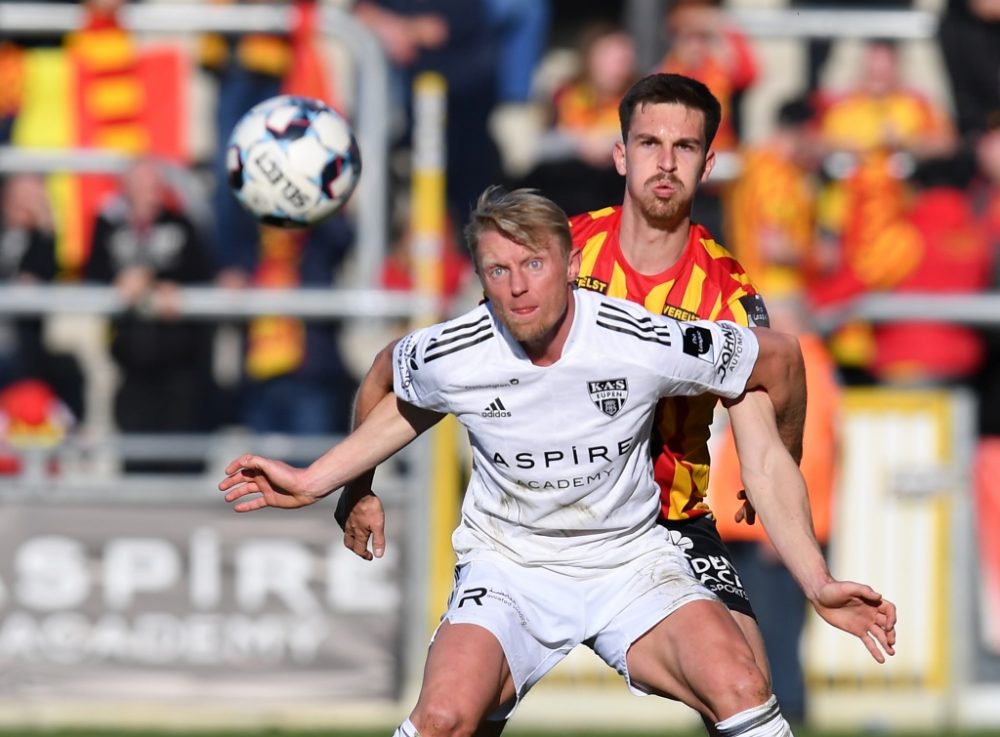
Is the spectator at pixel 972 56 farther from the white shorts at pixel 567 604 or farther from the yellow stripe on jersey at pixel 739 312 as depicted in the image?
the white shorts at pixel 567 604

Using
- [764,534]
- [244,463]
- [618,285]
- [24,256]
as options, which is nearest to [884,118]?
[764,534]

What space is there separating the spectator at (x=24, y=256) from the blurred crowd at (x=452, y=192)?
0.04ft

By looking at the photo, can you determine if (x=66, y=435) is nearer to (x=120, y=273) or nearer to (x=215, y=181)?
(x=120, y=273)

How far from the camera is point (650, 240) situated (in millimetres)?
6523

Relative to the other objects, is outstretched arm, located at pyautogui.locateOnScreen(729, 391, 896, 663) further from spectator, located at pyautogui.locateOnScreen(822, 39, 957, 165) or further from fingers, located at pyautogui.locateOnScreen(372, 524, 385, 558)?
spectator, located at pyautogui.locateOnScreen(822, 39, 957, 165)

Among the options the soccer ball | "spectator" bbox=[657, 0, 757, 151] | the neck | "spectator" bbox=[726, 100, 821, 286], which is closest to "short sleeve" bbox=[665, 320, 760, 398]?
the neck

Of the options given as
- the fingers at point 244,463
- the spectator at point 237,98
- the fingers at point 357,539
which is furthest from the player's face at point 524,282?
the spectator at point 237,98

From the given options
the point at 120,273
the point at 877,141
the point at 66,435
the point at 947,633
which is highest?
the point at 877,141

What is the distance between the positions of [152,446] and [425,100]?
245 centimetres

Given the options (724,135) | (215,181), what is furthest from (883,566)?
(215,181)

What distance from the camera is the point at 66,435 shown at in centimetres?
1126

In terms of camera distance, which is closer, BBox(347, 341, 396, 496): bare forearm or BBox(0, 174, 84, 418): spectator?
BBox(347, 341, 396, 496): bare forearm

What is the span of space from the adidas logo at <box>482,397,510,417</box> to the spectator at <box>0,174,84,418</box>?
591cm

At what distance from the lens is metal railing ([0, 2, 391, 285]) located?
11141mm
